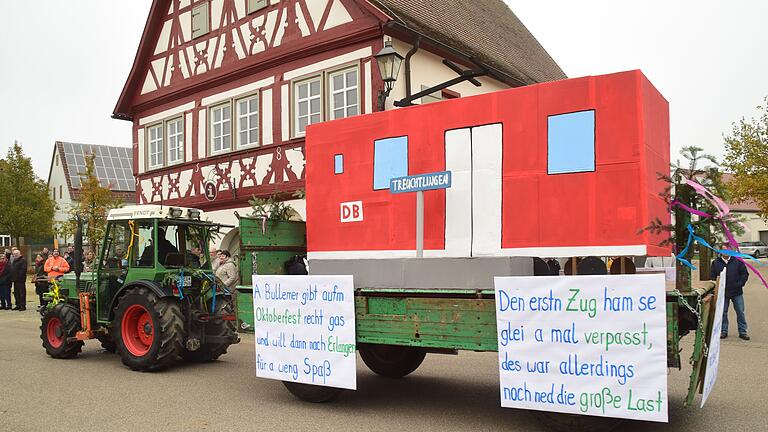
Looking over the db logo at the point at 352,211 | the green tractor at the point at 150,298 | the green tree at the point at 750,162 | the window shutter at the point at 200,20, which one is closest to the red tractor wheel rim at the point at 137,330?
the green tractor at the point at 150,298

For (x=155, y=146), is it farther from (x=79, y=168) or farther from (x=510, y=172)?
(x=79, y=168)

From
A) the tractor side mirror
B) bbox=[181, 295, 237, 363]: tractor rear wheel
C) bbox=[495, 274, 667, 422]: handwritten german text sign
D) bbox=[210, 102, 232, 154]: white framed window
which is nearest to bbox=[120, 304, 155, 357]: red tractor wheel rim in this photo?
bbox=[181, 295, 237, 363]: tractor rear wheel

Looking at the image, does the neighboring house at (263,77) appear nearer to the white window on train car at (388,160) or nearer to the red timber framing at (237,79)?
the red timber framing at (237,79)

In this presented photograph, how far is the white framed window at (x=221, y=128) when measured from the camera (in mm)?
17484

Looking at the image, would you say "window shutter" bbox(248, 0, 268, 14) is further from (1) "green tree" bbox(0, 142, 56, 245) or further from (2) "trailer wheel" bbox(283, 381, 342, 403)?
(1) "green tree" bbox(0, 142, 56, 245)

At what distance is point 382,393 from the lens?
7.42 m

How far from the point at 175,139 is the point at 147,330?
1073cm

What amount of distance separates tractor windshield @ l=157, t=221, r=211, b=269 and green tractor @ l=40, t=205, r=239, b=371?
1 centimetres

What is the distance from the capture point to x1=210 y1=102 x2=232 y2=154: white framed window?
17484 millimetres

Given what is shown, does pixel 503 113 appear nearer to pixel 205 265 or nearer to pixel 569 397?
pixel 569 397

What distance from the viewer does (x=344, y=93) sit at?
576 inches

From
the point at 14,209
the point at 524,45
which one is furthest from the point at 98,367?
the point at 14,209

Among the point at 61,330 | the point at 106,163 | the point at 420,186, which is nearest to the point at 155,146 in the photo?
the point at 61,330

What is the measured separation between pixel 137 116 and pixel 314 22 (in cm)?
780
